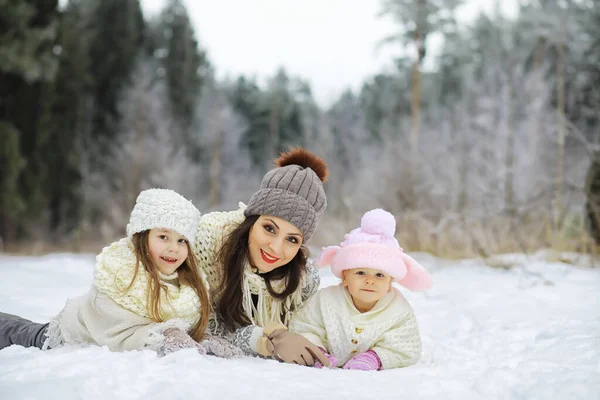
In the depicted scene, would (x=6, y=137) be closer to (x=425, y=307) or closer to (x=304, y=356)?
(x=425, y=307)

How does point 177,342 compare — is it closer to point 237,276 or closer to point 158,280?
point 158,280

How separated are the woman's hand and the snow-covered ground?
146 millimetres

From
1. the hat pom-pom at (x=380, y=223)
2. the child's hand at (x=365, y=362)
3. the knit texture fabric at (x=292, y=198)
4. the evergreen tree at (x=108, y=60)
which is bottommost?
the child's hand at (x=365, y=362)

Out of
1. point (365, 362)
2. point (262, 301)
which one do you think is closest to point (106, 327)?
point (262, 301)

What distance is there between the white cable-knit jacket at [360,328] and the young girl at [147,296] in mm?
492

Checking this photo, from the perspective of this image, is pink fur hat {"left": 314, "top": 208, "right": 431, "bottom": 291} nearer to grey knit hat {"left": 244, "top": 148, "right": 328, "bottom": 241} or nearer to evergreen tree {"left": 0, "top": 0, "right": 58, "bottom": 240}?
grey knit hat {"left": 244, "top": 148, "right": 328, "bottom": 241}

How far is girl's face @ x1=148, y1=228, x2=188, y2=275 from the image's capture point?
2729 millimetres

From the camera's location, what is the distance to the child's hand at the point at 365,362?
2.67 metres

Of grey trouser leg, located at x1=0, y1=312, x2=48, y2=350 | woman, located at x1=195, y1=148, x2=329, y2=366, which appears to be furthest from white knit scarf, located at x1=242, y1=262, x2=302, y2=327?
grey trouser leg, located at x1=0, y1=312, x2=48, y2=350

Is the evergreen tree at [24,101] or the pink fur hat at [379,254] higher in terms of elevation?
the evergreen tree at [24,101]

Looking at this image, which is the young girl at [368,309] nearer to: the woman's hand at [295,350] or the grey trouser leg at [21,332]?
the woman's hand at [295,350]

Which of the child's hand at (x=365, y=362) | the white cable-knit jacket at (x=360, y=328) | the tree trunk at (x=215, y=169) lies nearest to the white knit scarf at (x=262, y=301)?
the white cable-knit jacket at (x=360, y=328)

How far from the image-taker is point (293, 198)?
290 cm

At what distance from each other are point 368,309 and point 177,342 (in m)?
1.04
